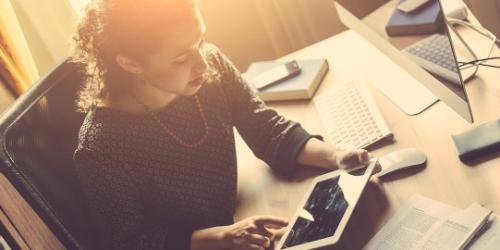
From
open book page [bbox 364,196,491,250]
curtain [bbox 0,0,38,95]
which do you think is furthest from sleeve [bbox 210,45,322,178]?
curtain [bbox 0,0,38,95]

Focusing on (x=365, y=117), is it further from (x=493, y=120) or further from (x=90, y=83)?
(x=90, y=83)

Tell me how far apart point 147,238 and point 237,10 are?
1288 mm

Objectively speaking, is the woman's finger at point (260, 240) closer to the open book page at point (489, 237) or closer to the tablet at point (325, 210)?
the tablet at point (325, 210)

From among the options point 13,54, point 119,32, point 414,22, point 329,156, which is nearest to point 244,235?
point 329,156

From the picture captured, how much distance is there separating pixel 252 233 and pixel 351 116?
0.42 m

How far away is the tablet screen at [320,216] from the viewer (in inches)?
41.6

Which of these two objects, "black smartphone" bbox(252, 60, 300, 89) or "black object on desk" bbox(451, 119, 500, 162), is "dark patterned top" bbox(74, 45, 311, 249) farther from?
"black object on desk" bbox(451, 119, 500, 162)

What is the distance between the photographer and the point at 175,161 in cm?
127

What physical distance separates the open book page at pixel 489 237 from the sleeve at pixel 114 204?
0.62 metres

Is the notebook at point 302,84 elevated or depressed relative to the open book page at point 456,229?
elevated

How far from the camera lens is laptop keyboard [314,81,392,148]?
1.30 metres

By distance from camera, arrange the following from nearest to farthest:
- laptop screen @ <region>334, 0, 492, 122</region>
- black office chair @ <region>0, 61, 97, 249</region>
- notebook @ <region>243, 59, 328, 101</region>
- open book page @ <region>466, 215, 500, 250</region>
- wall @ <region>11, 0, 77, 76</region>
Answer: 1. open book page @ <region>466, 215, 500, 250</region>
2. laptop screen @ <region>334, 0, 492, 122</region>
3. black office chair @ <region>0, 61, 97, 249</region>
4. notebook @ <region>243, 59, 328, 101</region>
5. wall @ <region>11, 0, 77, 76</region>

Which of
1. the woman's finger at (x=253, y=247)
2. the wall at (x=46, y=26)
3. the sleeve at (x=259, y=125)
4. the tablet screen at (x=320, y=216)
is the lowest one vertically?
the woman's finger at (x=253, y=247)

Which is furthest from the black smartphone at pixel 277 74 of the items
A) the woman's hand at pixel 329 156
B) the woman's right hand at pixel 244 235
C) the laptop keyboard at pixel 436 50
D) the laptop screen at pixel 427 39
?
the woman's right hand at pixel 244 235
